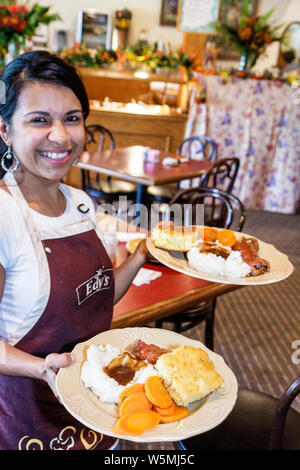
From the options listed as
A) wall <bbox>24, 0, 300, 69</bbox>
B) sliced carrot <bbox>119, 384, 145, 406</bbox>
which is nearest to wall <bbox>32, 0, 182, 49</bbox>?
wall <bbox>24, 0, 300, 69</bbox>

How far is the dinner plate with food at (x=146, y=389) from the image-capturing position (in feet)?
2.70

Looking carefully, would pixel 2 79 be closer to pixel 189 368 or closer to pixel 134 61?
pixel 189 368

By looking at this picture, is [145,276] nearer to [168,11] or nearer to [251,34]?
[251,34]

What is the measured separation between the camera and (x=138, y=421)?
0.83 m

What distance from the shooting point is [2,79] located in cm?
108

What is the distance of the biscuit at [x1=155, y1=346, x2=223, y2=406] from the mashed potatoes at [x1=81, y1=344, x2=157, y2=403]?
0.03m

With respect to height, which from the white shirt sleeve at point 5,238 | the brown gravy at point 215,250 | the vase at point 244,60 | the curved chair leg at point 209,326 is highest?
the vase at point 244,60

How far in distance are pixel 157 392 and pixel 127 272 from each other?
620mm

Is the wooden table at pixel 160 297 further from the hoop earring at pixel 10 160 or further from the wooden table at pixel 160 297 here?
the hoop earring at pixel 10 160

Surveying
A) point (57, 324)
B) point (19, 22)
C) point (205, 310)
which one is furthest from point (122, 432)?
point (19, 22)

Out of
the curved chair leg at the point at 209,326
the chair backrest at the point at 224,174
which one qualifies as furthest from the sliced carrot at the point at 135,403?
the chair backrest at the point at 224,174

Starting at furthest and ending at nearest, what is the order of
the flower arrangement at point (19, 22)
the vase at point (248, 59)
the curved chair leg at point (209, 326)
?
the vase at point (248, 59) → the flower arrangement at point (19, 22) → the curved chair leg at point (209, 326)

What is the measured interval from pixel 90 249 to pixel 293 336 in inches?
92.8

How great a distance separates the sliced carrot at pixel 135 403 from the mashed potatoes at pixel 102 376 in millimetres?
38
